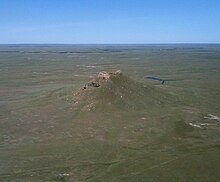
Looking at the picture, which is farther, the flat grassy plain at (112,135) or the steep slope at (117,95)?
the steep slope at (117,95)

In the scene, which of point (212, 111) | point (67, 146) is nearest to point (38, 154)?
point (67, 146)

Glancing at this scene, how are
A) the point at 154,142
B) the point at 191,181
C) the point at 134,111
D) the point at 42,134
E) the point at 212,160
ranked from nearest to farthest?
1. the point at 191,181
2. the point at 212,160
3. the point at 154,142
4. the point at 42,134
5. the point at 134,111

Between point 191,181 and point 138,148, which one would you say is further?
point 138,148

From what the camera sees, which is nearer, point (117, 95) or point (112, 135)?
point (112, 135)

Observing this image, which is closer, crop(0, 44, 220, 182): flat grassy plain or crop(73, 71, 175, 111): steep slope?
crop(0, 44, 220, 182): flat grassy plain

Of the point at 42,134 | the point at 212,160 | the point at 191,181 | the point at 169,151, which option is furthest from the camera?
the point at 42,134

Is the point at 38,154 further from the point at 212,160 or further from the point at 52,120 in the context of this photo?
the point at 212,160

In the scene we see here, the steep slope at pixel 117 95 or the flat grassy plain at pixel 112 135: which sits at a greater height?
the steep slope at pixel 117 95

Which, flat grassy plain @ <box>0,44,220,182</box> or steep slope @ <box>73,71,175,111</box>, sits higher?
steep slope @ <box>73,71,175,111</box>

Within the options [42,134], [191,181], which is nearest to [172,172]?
[191,181]

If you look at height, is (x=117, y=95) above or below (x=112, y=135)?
above
